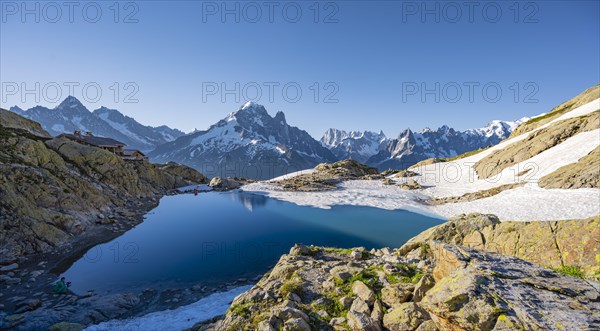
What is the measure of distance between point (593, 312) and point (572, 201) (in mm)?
37004

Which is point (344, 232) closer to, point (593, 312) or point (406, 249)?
point (406, 249)

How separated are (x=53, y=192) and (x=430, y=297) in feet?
129

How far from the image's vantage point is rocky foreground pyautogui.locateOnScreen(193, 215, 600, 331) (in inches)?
206

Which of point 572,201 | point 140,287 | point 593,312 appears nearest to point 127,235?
point 140,287

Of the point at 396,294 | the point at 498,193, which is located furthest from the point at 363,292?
the point at 498,193

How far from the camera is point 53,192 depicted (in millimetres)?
30234

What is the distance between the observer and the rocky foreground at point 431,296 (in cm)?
523

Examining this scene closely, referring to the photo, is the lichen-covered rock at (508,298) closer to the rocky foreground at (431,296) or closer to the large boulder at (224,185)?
the rocky foreground at (431,296)

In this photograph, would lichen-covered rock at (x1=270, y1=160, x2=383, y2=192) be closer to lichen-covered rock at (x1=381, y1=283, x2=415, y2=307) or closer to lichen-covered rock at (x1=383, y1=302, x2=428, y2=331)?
lichen-covered rock at (x1=381, y1=283, x2=415, y2=307)

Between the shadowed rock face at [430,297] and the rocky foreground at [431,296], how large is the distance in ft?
0.06

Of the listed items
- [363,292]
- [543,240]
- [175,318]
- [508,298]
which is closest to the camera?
[508,298]

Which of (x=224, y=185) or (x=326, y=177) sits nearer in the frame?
(x=326, y=177)

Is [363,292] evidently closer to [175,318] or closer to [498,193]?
[175,318]

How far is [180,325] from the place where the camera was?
46.6 feet
